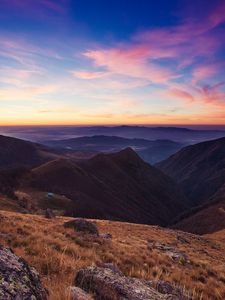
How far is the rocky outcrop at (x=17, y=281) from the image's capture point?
3.91 m

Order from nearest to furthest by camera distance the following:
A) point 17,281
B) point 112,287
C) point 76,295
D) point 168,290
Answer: point 17,281
point 76,295
point 112,287
point 168,290

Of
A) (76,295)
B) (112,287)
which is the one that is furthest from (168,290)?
(76,295)

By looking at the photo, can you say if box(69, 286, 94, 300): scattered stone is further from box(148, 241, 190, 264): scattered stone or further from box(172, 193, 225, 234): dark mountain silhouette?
box(172, 193, 225, 234): dark mountain silhouette

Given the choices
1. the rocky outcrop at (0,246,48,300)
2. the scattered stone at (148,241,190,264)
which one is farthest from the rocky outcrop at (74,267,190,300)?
the scattered stone at (148,241,190,264)

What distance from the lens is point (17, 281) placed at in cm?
429

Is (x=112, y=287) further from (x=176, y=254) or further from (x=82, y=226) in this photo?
(x=82, y=226)

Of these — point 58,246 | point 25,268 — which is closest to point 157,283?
point 25,268

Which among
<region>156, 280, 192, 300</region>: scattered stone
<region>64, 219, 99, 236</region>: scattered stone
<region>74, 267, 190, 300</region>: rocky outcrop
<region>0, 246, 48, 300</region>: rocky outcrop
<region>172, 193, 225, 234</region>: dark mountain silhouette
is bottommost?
<region>172, 193, 225, 234</region>: dark mountain silhouette

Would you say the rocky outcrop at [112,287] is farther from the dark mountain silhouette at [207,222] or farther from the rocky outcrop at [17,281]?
the dark mountain silhouette at [207,222]

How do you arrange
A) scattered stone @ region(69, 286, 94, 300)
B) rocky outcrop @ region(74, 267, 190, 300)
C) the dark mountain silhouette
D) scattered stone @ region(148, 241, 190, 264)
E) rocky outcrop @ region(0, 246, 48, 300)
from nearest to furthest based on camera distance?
rocky outcrop @ region(0, 246, 48, 300), scattered stone @ region(69, 286, 94, 300), rocky outcrop @ region(74, 267, 190, 300), scattered stone @ region(148, 241, 190, 264), the dark mountain silhouette

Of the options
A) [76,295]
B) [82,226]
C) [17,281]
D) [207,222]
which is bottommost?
[207,222]

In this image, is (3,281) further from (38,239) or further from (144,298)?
(38,239)

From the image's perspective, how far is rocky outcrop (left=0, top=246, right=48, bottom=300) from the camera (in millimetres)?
3911

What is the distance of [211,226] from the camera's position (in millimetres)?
133375
